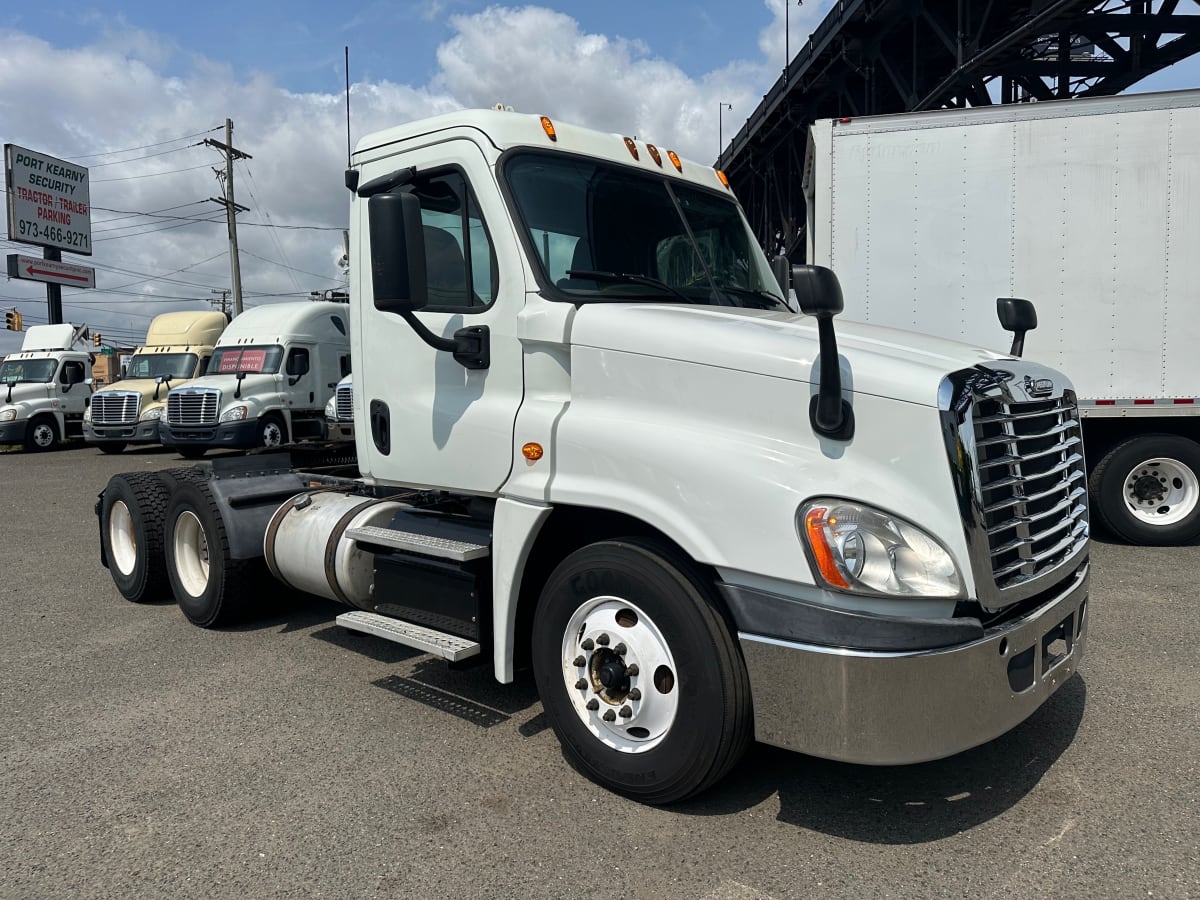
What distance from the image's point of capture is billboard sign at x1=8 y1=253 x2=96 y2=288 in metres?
33.2

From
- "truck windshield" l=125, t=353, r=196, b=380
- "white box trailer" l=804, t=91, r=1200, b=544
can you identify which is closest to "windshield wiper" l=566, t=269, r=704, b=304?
"white box trailer" l=804, t=91, r=1200, b=544

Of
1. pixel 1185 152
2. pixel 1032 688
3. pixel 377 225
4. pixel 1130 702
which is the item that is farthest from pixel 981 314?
pixel 377 225

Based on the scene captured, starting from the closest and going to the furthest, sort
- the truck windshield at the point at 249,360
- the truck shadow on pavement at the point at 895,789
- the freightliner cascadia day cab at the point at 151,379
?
the truck shadow on pavement at the point at 895,789
the truck windshield at the point at 249,360
the freightliner cascadia day cab at the point at 151,379

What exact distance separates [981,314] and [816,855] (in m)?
5.94

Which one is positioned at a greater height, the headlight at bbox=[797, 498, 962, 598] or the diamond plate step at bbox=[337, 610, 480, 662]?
the headlight at bbox=[797, 498, 962, 598]

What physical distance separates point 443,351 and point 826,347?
1.80m

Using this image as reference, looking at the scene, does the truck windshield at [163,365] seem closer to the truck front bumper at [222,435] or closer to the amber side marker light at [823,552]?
the truck front bumper at [222,435]

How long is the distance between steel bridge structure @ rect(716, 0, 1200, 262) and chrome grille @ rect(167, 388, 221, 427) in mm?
12715

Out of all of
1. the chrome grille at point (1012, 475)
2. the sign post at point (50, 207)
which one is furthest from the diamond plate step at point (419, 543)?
the sign post at point (50, 207)

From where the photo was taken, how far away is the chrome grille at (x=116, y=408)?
20.5 meters

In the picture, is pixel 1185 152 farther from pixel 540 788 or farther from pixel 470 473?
pixel 540 788

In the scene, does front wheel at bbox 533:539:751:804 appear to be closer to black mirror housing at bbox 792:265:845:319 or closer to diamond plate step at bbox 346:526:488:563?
diamond plate step at bbox 346:526:488:563

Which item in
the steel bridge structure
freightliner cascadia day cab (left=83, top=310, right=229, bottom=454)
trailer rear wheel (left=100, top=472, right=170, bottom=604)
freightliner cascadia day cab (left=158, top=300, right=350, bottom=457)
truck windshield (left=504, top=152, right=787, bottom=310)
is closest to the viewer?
truck windshield (left=504, top=152, right=787, bottom=310)

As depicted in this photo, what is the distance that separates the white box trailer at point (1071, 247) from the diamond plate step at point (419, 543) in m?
5.01
